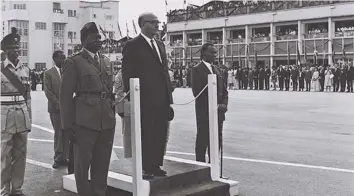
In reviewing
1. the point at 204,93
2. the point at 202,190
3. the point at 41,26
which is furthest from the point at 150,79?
the point at 41,26

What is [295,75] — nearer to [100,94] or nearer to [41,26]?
[100,94]

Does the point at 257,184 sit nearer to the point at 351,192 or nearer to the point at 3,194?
the point at 351,192

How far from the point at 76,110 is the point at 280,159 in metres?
4.95

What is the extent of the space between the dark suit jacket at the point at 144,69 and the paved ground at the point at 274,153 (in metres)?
1.96

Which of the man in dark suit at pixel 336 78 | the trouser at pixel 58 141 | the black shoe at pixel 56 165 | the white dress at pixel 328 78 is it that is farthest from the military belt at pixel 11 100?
the white dress at pixel 328 78

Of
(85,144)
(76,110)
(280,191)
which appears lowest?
(280,191)

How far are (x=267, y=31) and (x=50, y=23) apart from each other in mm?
33718

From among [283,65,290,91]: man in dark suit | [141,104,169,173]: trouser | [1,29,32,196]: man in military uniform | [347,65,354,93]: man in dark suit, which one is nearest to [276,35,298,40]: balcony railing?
[283,65,290,91]: man in dark suit

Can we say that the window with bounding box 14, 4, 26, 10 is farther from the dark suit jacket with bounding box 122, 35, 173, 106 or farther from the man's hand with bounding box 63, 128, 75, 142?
the man's hand with bounding box 63, 128, 75, 142

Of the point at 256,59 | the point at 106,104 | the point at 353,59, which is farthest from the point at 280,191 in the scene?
the point at 256,59

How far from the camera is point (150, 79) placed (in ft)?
19.3

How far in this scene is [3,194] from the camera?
241 inches

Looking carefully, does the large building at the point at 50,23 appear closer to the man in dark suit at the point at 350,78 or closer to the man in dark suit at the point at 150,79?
the man in dark suit at the point at 350,78

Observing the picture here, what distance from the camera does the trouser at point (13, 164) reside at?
6.12m
